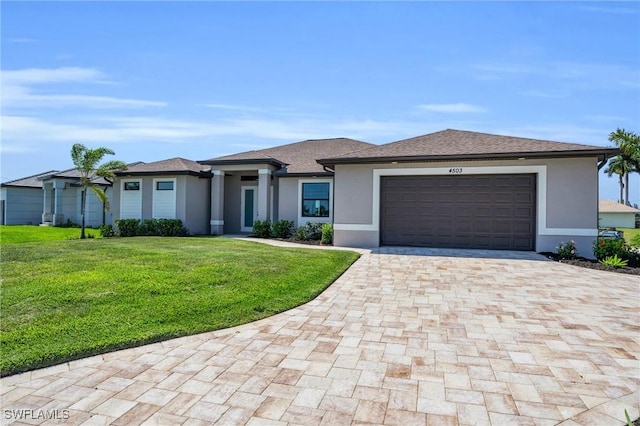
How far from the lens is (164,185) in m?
17.1

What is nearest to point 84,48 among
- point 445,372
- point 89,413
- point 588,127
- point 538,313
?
point 89,413

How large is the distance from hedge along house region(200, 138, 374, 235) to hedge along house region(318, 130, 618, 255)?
2605 millimetres

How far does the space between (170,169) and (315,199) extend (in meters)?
7.07

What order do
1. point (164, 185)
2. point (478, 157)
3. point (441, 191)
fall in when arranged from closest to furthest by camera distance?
1. point (478, 157)
2. point (441, 191)
3. point (164, 185)

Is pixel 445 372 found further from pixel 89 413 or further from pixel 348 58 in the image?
pixel 348 58

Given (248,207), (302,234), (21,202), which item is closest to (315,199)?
(302,234)

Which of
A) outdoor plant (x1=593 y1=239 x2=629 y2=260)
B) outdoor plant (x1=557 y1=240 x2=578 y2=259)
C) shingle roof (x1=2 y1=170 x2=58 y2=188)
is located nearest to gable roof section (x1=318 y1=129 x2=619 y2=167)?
outdoor plant (x1=593 y1=239 x2=629 y2=260)

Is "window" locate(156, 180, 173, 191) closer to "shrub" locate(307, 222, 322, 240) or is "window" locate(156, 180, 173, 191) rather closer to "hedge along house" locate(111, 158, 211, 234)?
"hedge along house" locate(111, 158, 211, 234)

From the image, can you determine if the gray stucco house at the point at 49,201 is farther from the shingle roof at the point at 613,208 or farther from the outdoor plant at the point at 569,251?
the shingle roof at the point at 613,208

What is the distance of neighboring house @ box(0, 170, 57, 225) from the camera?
2525cm

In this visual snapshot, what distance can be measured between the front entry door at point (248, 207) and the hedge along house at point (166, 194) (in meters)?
1.74

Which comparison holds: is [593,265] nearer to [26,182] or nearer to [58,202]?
[58,202]

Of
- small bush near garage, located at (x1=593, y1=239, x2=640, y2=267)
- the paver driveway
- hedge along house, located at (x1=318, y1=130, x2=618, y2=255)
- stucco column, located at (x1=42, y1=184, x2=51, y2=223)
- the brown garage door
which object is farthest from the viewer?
stucco column, located at (x1=42, y1=184, x2=51, y2=223)

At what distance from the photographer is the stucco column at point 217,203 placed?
670 inches
